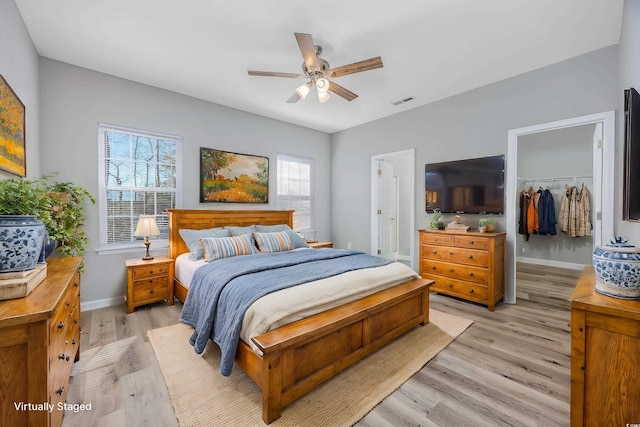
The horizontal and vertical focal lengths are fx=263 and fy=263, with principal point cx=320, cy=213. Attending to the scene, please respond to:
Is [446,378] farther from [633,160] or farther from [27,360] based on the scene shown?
[27,360]

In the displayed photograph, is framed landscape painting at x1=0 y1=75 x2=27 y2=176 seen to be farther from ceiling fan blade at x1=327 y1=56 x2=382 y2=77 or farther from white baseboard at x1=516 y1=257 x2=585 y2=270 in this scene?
white baseboard at x1=516 y1=257 x2=585 y2=270

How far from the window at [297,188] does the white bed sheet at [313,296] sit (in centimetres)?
277

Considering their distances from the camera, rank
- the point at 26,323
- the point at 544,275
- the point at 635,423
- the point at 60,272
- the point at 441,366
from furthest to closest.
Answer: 1. the point at 544,275
2. the point at 441,366
3. the point at 60,272
4. the point at 635,423
5. the point at 26,323

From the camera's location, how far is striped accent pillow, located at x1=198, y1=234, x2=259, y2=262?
301 cm

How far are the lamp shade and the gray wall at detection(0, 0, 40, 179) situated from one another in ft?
3.33

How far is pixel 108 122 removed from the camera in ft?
10.6

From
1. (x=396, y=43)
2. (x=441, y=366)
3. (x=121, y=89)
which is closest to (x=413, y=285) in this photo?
(x=441, y=366)

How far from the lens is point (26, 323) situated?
3.32 feet

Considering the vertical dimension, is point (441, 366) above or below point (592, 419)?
A: below

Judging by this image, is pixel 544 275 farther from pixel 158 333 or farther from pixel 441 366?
pixel 158 333

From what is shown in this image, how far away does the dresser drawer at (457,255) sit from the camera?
322 cm

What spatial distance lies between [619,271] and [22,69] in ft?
14.4

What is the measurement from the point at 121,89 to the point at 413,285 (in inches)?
164

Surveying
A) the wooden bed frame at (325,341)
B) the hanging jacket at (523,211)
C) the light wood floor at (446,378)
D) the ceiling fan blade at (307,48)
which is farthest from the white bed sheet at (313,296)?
the hanging jacket at (523,211)
